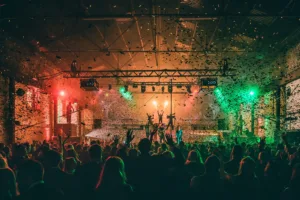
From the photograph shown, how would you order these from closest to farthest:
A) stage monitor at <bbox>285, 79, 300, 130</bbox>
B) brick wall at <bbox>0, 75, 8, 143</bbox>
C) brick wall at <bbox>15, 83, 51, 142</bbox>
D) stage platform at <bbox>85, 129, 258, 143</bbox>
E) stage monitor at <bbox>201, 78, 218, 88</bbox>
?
brick wall at <bbox>0, 75, 8, 143</bbox>
stage monitor at <bbox>285, 79, 300, 130</bbox>
brick wall at <bbox>15, 83, 51, 142</bbox>
stage monitor at <bbox>201, 78, 218, 88</bbox>
stage platform at <bbox>85, 129, 258, 143</bbox>

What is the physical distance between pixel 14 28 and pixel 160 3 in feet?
20.8

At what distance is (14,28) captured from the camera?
37.3ft

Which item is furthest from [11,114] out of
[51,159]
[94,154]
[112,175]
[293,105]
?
[293,105]

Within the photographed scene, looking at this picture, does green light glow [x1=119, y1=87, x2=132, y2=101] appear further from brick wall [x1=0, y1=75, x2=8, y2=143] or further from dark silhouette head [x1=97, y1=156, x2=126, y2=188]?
dark silhouette head [x1=97, y1=156, x2=126, y2=188]

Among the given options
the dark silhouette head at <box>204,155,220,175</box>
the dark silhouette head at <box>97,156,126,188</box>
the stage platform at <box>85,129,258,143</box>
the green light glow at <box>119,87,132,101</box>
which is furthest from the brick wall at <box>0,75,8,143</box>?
the green light glow at <box>119,87,132,101</box>

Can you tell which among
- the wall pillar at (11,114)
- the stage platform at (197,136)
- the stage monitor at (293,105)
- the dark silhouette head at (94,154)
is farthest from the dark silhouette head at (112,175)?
the stage platform at (197,136)

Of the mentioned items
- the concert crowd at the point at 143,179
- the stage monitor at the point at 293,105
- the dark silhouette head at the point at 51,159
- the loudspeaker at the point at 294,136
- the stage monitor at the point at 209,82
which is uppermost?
the stage monitor at the point at 209,82

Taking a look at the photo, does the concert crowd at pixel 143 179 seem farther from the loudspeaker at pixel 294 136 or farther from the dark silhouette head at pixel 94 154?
the loudspeaker at pixel 294 136

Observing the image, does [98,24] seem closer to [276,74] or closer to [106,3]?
[106,3]

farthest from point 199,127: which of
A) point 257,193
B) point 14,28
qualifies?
point 257,193

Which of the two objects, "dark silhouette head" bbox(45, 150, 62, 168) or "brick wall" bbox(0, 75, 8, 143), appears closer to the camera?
"dark silhouette head" bbox(45, 150, 62, 168)

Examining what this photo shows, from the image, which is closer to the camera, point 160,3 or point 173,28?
point 160,3

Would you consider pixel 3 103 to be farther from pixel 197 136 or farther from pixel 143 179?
pixel 197 136

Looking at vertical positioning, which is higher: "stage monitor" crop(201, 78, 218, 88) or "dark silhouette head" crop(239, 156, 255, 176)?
"stage monitor" crop(201, 78, 218, 88)
